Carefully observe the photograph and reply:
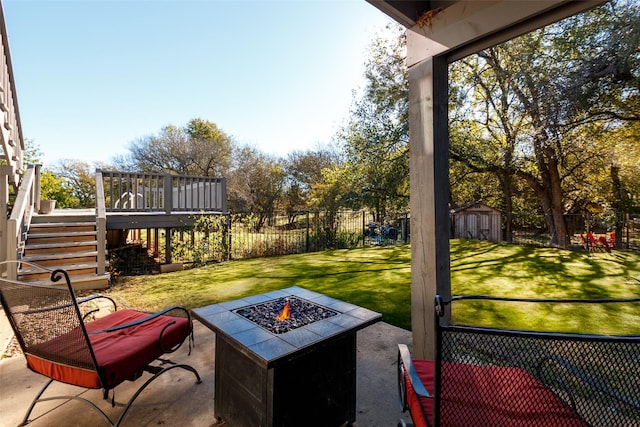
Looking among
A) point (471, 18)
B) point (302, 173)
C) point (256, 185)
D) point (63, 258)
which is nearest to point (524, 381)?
point (471, 18)

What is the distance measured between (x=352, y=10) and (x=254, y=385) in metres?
5.29

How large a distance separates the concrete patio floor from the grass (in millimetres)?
1208

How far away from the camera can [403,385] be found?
1.52 meters

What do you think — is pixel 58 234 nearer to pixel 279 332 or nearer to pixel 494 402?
pixel 279 332

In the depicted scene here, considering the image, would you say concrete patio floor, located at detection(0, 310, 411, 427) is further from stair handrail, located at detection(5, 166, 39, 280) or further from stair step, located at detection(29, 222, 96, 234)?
stair step, located at detection(29, 222, 96, 234)

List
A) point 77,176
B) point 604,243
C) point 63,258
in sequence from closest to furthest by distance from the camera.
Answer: point 63,258
point 604,243
point 77,176

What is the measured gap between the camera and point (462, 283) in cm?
521

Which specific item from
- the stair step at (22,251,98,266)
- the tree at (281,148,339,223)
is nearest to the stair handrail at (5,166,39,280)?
the stair step at (22,251,98,266)

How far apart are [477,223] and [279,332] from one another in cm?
1126

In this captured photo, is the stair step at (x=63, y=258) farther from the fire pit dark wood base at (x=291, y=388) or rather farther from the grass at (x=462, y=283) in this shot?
the fire pit dark wood base at (x=291, y=388)

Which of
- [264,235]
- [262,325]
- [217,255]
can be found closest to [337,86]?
[264,235]

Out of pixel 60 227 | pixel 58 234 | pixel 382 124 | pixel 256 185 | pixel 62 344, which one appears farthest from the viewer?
pixel 256 185

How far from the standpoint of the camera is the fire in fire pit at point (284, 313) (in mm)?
1834

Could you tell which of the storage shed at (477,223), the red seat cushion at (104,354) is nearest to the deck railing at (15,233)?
the red seat cushion at (104,354)
